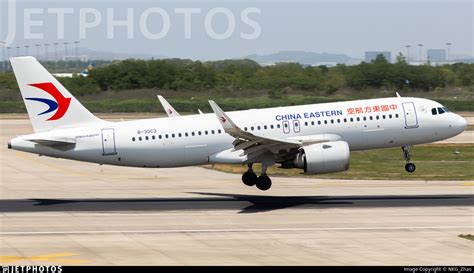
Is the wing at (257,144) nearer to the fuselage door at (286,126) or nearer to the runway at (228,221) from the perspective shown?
the fuselage door at (286,126)

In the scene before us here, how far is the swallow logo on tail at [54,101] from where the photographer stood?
151ft

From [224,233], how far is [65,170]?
28505 mm

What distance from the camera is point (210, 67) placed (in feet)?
460

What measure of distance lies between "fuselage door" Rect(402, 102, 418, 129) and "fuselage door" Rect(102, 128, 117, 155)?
1427cm

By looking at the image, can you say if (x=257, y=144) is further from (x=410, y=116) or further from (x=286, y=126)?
(x=410, y=116)

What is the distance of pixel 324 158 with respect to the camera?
44.4m

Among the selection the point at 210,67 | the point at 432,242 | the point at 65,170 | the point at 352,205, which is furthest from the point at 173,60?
the point at 432,242

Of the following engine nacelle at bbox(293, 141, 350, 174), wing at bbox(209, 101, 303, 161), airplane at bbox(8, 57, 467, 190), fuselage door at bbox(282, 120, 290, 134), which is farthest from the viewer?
fuselage door at bbox(282, 120, 290, 134)

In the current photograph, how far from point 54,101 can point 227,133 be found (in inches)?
328

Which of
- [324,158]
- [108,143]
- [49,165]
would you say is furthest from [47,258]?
[49,165]

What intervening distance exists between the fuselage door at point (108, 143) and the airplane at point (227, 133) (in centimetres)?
5

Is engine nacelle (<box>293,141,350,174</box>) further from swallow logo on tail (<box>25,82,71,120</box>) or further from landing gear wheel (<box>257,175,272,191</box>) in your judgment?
swallow logo on tail (<box>25,82,71,120</box>)

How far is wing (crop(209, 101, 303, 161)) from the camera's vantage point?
43.3 metres

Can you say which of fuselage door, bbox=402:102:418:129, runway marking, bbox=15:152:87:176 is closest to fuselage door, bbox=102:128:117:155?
fuselage door, bbox=402:102:418:129
